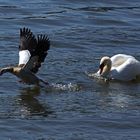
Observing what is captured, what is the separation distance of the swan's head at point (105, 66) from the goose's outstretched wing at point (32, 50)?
144 cm

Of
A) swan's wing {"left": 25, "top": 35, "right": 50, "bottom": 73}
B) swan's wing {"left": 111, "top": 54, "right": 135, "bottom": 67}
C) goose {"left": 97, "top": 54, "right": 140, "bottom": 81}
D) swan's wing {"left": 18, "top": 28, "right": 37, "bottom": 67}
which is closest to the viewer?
swan's wing {"left": 25, "top": 35, "right": 50, "bottom": 73}

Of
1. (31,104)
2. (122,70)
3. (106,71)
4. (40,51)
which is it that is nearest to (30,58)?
(40,51)

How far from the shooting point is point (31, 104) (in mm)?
12062

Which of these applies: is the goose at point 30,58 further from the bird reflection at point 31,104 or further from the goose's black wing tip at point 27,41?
the bird reflection at point 31,104

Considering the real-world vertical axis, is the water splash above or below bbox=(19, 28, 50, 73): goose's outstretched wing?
below

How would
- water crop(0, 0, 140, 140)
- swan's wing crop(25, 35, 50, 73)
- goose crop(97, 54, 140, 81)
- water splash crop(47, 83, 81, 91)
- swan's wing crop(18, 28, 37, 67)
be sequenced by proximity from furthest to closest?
goose crop(97, 54, 140, 81), swan's wing crop(18, 28, 37, 67), water splash crop(47, 83, 81, 91), swan's wing crop(25, 35, 50, 73), water crop(0, 0, 140, 140)

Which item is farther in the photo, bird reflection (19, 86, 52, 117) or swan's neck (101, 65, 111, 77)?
swan's neck (101, 65, 111, 77)

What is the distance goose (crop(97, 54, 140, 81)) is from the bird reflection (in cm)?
152

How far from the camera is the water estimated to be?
10.5 metres

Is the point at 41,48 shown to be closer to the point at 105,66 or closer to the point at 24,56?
the point at 24,56

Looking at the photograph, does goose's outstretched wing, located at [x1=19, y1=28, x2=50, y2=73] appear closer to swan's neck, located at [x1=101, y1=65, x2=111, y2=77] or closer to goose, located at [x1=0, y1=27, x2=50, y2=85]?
goose, located at [x1=0, y1=27, x2=50, y2=85]

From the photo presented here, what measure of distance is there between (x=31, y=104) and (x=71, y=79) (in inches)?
61.7

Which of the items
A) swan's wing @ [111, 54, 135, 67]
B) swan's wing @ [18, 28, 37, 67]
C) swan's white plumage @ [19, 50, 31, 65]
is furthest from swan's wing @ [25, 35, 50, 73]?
swan's wing @ [111, 54, 135, 67]

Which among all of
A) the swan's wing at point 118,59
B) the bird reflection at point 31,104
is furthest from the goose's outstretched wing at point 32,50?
the swan's wing at point 118,59
